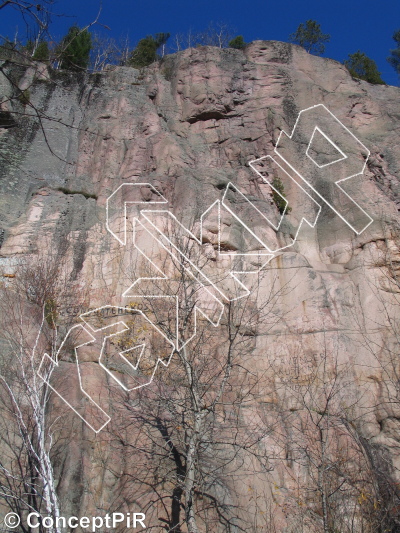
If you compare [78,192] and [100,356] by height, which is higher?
[78,192]

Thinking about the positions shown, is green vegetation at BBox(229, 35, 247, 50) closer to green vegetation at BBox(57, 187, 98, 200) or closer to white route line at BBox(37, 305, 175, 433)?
green vegetation at BBox(57, 187, 98, 200)

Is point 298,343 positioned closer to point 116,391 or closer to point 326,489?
point 326,489

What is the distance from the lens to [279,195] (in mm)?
13758

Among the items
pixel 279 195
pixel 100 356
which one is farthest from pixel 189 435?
pixel 279 195

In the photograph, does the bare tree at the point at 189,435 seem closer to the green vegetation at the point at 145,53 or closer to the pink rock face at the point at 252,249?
the pink rock face at the point at 252,249

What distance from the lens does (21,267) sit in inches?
448

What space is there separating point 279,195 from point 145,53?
50.3ft

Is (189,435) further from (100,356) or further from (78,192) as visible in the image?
(78,192)

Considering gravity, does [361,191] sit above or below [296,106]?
below

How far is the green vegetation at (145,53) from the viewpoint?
23922 mm

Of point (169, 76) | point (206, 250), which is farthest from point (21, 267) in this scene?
point (169, 76)

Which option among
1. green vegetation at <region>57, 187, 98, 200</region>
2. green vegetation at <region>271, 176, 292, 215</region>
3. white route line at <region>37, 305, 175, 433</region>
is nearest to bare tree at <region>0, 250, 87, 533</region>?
white route line at <region>37, 305, 175, 433</region>

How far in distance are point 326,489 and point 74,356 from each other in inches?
208

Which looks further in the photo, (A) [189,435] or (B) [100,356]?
(B) [100,356]
